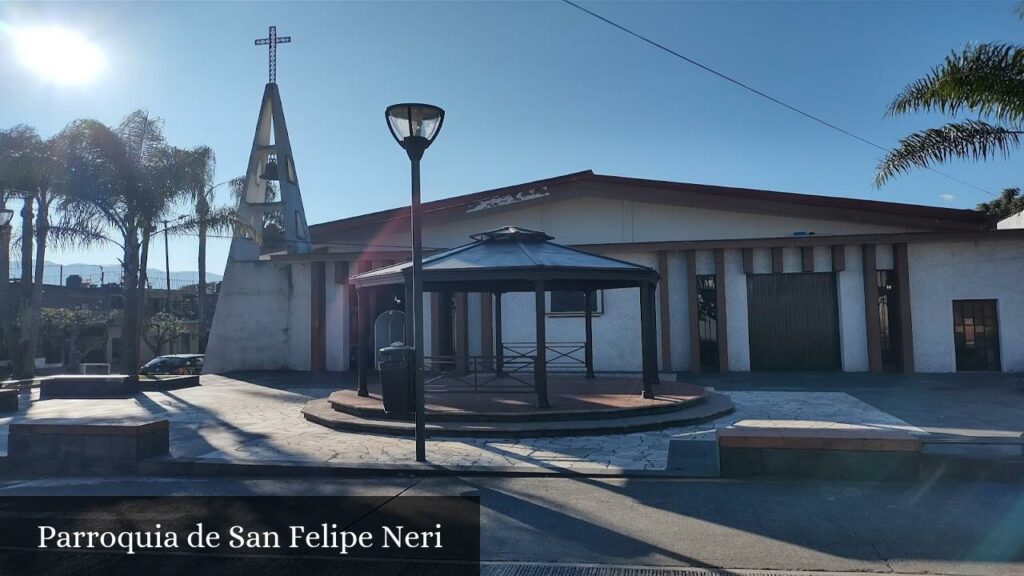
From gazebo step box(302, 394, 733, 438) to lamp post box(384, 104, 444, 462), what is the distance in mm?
1536

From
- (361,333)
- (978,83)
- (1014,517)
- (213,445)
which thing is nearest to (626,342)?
(361,333)

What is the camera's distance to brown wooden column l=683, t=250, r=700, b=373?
19.4m

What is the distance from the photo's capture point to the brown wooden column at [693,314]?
19.4 meters

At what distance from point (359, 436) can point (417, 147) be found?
14.5ft

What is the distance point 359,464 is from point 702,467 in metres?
3.97

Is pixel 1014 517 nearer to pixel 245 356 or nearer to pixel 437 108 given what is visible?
pixel 437 108

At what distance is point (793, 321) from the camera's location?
63.3 feet

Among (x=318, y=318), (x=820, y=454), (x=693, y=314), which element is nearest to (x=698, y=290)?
(x=693, y=314)

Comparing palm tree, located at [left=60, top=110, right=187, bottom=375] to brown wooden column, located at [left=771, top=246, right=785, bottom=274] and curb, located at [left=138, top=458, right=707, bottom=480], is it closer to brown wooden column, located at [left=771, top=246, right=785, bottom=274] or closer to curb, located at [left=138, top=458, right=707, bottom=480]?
curb, located at [left=138, top=458, right=707, bottom=480]

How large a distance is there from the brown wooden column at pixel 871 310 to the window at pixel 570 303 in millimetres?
7246

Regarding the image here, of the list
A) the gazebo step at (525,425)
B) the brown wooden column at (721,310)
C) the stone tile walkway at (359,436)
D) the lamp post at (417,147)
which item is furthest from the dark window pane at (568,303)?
the lamp post at (417,147)

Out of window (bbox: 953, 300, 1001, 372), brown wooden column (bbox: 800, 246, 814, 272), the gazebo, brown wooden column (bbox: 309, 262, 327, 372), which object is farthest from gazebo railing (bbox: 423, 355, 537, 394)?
window (bbox: 953, 300, 1001, 372)

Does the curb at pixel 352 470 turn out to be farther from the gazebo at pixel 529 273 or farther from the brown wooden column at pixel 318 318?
the brown wooden column at pixel 318 318

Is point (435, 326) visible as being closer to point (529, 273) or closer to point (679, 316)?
point (679, 316)
